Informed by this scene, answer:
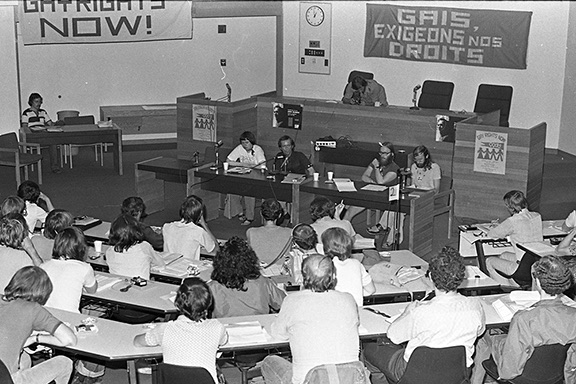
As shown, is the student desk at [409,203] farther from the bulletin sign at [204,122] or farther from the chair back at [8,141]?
the chair back at [8,141]

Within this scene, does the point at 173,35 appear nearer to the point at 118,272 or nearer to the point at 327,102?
the point at 327,102

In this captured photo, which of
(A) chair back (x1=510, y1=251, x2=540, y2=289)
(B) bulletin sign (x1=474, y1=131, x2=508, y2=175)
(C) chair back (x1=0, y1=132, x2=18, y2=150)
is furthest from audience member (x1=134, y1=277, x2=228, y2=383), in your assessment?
(C) chair back (x1=0, y1=132, x2=18, y2=150)

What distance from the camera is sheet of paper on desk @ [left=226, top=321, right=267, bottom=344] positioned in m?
5.09

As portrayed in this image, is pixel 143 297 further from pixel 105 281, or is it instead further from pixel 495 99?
pixel 495 99

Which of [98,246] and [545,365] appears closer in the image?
[545,365]

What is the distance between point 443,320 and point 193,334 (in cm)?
132

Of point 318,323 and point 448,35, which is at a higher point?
point 448,35

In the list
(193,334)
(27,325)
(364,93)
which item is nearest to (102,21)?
(364,93)

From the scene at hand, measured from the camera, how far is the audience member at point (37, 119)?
1195 cm

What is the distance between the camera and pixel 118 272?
6.31 meters

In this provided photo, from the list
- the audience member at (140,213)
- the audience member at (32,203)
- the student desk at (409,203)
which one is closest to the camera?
the audience member at (140,213)

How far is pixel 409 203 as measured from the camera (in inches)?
333

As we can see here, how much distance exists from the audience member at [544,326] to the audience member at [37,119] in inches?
324

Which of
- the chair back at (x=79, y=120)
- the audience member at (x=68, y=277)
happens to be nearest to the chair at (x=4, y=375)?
the audience member at (x=68, y=277)
